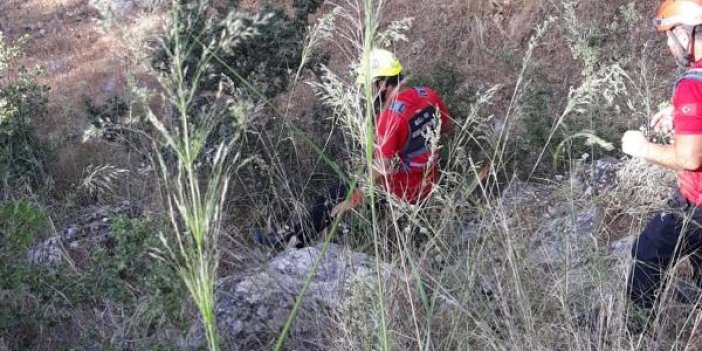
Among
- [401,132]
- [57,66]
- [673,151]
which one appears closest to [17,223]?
[401,132]

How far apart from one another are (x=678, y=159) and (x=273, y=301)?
1658mm

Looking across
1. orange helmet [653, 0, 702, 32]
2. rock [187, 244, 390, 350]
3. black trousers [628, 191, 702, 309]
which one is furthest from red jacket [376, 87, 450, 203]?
orange helmet [653, 0, 702, 32]

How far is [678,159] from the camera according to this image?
289cm

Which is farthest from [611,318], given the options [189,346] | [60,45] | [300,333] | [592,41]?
[60,45]

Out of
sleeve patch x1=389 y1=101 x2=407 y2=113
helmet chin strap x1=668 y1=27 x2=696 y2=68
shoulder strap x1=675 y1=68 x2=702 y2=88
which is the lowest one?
sleeve patch x1=389 y1=101 x2=407 y2=113

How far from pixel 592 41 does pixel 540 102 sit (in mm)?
1038

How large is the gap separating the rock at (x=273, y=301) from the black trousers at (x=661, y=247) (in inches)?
37.5

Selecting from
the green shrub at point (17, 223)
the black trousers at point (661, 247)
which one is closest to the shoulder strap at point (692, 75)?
the black trousers at point (661, 247)

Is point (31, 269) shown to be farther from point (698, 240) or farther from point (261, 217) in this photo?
point (698, 240)

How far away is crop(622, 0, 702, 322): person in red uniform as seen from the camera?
2846 millimetres

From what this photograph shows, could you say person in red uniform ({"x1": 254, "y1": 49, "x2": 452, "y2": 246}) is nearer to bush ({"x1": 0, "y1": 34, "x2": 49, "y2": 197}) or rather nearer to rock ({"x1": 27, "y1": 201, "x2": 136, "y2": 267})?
rock ({"x1": 27, "y1": 201, "x2": 136, "y2": 267})

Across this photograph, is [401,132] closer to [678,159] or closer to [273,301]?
[273,301]

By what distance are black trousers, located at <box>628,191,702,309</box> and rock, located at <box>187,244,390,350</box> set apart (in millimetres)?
952

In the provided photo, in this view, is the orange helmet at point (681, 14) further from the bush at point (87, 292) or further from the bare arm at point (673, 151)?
the bush at point (87, 292)
